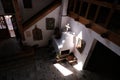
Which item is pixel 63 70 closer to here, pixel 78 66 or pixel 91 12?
pixel 78 66

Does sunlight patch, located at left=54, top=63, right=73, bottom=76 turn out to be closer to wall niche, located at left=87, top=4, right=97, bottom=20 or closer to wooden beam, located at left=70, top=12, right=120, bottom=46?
wooden beam, located at left=70, top=12, right=120, bottom=46

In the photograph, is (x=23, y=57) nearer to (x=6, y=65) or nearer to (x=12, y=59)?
(x=12, y=59)

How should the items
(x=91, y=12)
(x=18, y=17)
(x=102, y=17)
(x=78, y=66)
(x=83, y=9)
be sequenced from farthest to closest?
1. (x=78, y=66)
2. (x=18, y=17)
3. (x=83, y=9)
4. (x=91, y=12)
5. (x=102, y=17)

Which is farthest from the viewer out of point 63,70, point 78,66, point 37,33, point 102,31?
point 37,33

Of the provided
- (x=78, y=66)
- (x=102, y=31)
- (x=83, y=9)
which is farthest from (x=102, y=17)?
(x=78, y=66)

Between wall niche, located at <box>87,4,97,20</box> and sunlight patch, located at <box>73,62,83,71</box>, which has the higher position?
wall niche, located at <box>87,4,97,20</box>

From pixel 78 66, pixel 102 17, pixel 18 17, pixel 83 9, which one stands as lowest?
pixel 78 66

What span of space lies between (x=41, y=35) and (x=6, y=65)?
9.39 ft

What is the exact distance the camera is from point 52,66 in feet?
20.6

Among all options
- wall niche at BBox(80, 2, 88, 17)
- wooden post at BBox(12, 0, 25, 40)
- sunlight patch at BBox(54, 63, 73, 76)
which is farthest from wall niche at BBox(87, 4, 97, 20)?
wooden post at BBox(12, 0, 25, 40)

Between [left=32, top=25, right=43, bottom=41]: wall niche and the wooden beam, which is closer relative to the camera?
the wooden beam

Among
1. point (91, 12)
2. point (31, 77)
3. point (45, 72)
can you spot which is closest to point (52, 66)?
point (45, 72)

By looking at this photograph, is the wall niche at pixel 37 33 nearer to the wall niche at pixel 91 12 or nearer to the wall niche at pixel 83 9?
the wall niche at pixel 83 9

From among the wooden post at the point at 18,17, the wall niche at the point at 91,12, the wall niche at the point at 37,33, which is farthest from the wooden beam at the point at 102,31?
the wooden post at the point at 18,17
